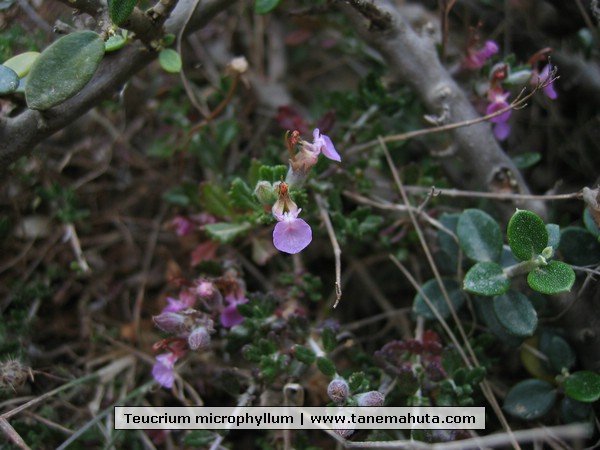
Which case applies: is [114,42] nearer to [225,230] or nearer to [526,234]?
[225,230]

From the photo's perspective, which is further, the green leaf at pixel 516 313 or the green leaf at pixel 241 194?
the green leaf at pixel 241 194

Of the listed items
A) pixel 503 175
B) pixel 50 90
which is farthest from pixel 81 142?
pixel 503 175

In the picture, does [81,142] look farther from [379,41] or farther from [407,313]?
[407,313]

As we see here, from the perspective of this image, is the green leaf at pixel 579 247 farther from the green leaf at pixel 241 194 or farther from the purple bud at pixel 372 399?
the green leaf at pixel 241 194

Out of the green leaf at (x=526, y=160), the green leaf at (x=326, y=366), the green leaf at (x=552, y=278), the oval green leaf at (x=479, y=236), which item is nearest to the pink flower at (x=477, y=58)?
the green leaf at (x=526, y=160)

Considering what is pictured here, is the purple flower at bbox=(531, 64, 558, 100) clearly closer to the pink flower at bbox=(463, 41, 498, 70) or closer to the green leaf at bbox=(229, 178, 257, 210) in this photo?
the pink flower at bbox=(463, 41, 498, 70)

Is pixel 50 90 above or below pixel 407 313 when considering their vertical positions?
above

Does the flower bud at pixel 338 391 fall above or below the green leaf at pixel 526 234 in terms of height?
below
